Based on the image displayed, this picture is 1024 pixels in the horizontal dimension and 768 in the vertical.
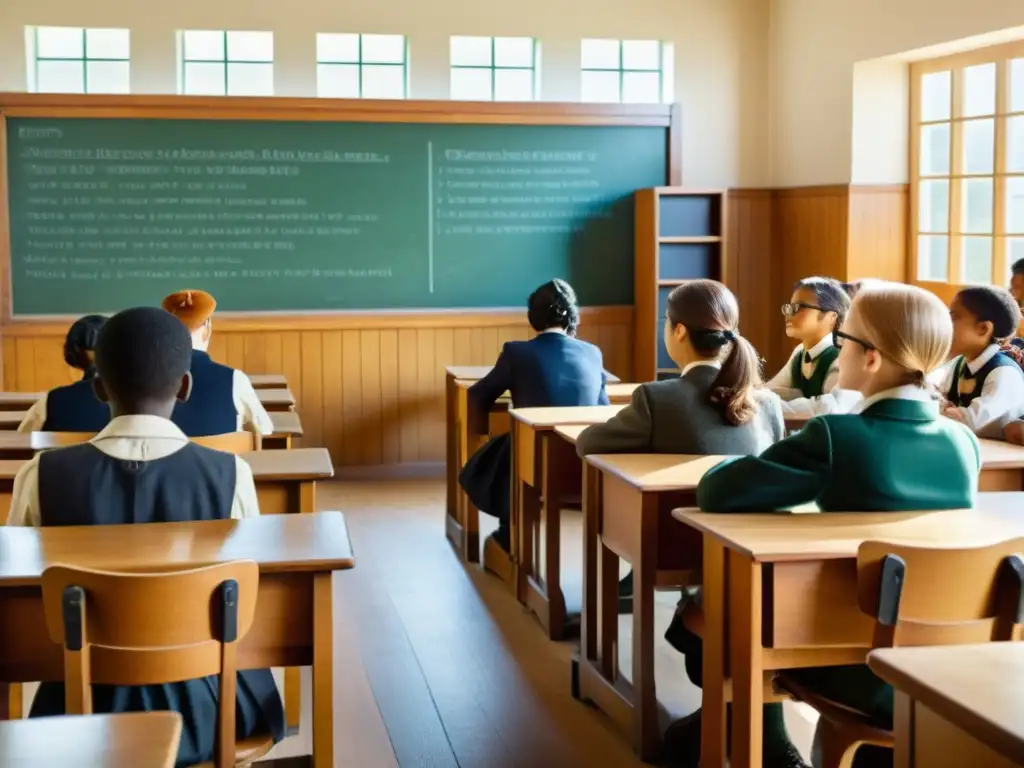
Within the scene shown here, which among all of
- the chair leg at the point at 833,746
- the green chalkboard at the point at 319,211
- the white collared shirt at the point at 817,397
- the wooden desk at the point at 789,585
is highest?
the green chalkboard at the point at 319,211

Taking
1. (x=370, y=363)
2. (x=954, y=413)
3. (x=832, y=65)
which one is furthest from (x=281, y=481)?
(x=832, y=65)

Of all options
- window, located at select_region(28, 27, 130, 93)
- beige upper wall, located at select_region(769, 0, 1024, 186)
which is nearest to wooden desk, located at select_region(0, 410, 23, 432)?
window, located at select_region(28, 27, 130, 93)

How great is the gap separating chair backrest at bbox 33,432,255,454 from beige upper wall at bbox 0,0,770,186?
363 centimetres

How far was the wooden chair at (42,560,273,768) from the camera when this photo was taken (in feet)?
6.63

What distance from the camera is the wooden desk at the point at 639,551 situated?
3104mm

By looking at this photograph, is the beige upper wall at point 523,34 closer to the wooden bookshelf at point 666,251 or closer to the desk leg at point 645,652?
the wooden bookshelf at point 666,251

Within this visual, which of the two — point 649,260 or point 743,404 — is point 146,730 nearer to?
point 743,404

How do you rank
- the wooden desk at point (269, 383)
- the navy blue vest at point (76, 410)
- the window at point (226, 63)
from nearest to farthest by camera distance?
the navy blue vest at point (76, 410) → the wooden desk at point (269, 383) → the window at point (226, 63)

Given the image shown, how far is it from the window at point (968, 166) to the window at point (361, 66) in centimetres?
272

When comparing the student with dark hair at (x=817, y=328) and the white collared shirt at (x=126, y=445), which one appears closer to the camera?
the white collared shirt at (x=126, y=445)

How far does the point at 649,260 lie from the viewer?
7320 mm

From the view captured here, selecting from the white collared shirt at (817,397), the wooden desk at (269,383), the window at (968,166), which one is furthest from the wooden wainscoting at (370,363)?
the white collared shirt at (817,397)

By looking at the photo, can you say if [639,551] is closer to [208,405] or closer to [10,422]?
[208,405]

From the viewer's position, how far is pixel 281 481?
10.8 feet
